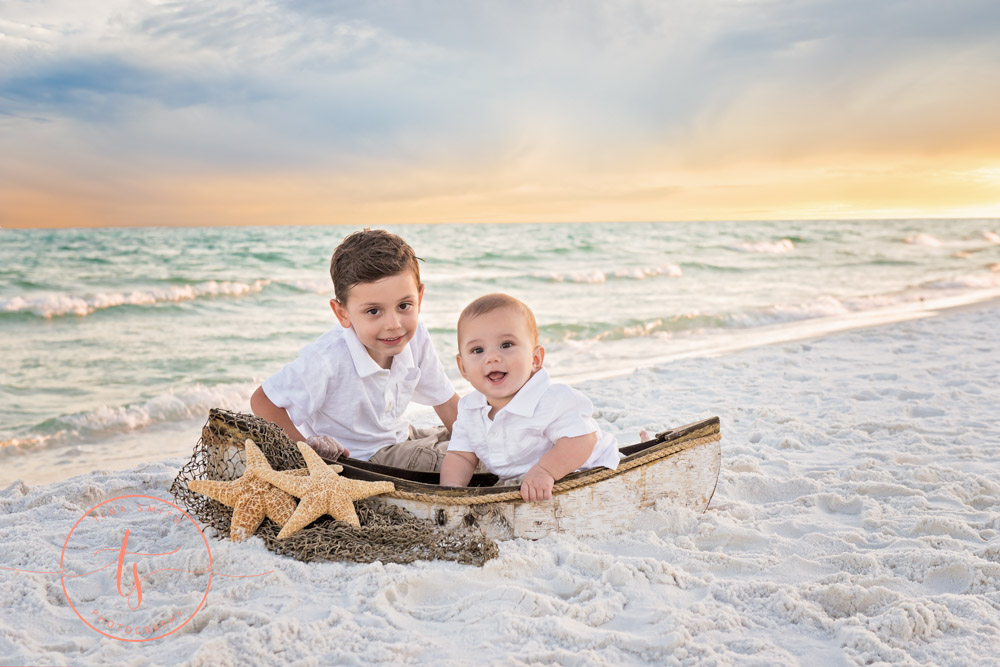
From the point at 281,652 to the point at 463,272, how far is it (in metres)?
16.3

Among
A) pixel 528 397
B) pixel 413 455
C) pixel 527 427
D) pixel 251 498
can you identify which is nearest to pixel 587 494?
pixel 527 427

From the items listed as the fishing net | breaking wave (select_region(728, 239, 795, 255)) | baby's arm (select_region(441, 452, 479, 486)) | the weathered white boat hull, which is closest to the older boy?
the fishing net

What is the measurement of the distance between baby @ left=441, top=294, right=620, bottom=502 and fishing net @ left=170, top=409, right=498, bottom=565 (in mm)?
397

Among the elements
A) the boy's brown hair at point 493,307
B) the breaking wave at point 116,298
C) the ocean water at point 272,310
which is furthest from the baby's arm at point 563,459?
the breaking wave at point 116,298

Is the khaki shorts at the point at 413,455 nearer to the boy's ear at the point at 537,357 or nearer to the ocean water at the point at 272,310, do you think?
the boy's ear at the point at 537,357

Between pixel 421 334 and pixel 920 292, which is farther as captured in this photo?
pixel 920 292

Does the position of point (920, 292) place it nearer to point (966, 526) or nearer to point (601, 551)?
point (966, 526)

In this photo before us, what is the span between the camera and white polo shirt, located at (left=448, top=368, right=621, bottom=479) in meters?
2.98

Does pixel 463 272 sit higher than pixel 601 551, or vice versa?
pixel 463 272

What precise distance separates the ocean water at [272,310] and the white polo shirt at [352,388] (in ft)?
6.47

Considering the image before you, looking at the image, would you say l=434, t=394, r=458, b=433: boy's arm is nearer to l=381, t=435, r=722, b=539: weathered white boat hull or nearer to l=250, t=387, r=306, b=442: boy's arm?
l=250, t=387, r=306, b=442: boy's arm

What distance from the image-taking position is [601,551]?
9.52ft

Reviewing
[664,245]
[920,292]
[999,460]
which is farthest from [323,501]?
[664,245]

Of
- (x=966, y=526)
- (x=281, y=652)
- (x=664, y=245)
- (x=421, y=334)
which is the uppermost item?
(x=664, y=245)
